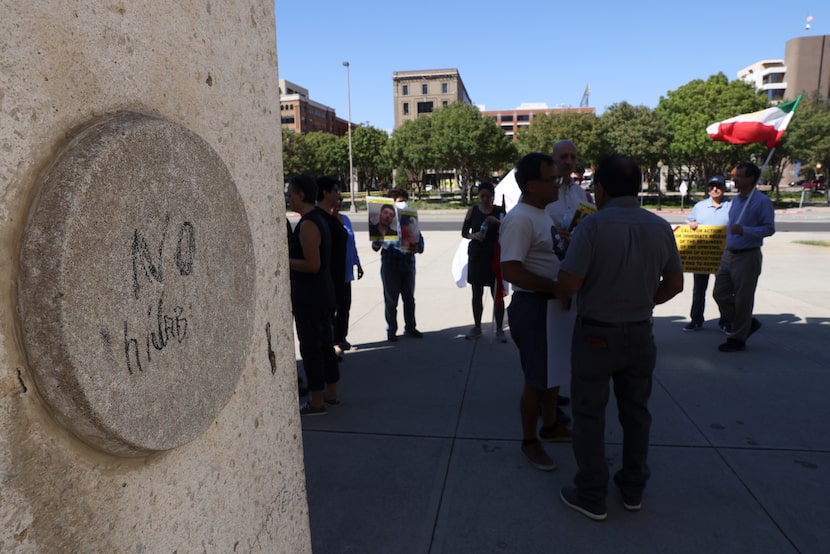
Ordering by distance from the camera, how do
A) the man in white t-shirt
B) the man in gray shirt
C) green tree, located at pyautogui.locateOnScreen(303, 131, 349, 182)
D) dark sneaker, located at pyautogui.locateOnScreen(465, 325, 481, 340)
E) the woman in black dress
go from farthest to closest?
green tree, located at pyautogui.locateOnScreen(303, 131, 349, 182)
dark sneaker, located at pyautogui.locateOnScreen(465, 325, 481, 340)
the woman in black dress
the man in white t-shirt
the man in gray shirt

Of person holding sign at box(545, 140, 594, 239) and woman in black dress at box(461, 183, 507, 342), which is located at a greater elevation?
person holding sign at box(545, 140, 594, 239)

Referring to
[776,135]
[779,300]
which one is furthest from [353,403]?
[779,300]

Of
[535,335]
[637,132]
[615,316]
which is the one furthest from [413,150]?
[615,316]

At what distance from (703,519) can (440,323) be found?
445 centimetres

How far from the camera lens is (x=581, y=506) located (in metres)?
2.96

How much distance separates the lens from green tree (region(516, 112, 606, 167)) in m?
42.8

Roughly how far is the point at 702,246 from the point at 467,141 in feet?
115

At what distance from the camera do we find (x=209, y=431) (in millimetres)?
1468

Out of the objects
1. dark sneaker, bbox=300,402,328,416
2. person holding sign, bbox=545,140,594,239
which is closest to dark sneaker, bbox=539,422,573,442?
person holding sign, bbox=545,140,594,239

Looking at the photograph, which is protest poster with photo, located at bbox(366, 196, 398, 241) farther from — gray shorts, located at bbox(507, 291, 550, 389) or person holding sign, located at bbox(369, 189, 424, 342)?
gray shorts, located at bbox(507, 291, 550, 389)

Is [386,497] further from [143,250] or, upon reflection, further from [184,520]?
[143,250]

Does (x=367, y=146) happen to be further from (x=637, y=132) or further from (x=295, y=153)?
(x=637, y=132)

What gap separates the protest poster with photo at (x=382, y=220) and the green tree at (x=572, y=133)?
3815 centimetres

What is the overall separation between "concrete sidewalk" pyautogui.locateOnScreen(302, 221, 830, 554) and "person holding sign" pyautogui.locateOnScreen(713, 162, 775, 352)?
267 mm
